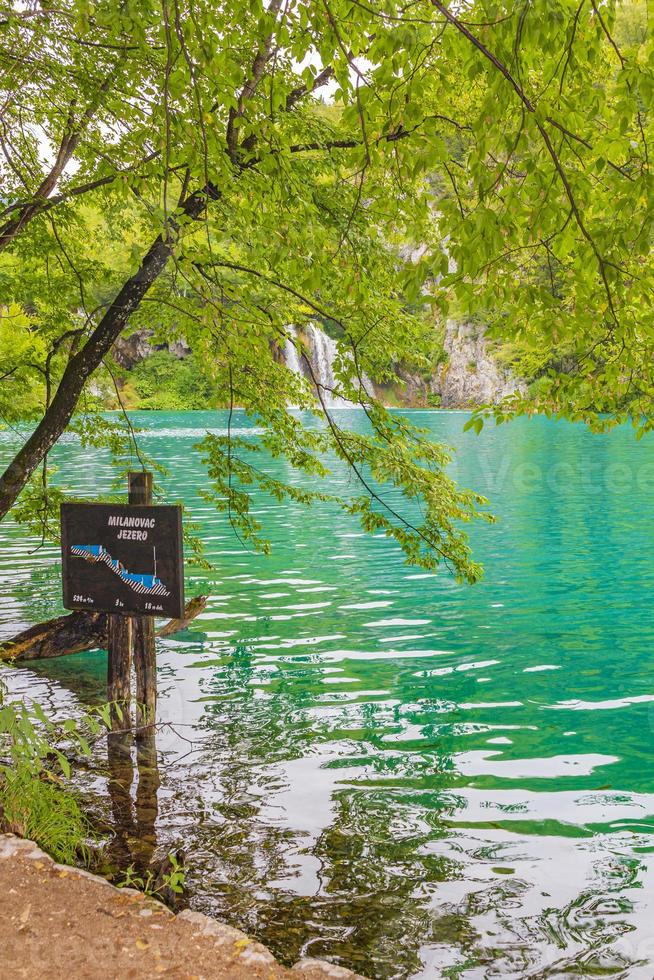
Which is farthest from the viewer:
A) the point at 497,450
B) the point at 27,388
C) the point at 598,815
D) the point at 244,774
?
the point at 497,450

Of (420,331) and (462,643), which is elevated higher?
(420,331)

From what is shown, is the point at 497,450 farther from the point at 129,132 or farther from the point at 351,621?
the point at 129,132

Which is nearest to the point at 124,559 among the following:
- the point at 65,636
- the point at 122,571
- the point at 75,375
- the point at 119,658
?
the point at 122,571

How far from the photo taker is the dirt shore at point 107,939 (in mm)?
3596

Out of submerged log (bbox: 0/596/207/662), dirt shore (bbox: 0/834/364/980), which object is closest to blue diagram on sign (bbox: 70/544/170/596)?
dirt shore (bbox: 0/834/364/980)

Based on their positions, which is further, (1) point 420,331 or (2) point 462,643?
(2) point 462,643

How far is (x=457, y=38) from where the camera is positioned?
423 cm

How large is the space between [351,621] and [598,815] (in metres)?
6.03

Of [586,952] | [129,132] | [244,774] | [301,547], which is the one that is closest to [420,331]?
[129,132]

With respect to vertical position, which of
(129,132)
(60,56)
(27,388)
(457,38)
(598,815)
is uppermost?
(60,56)

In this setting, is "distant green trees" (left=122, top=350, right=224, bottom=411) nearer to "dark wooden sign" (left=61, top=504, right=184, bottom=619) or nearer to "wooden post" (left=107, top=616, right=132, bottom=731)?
"wooden post" (left=107, top=616, right=132, bottom=731)

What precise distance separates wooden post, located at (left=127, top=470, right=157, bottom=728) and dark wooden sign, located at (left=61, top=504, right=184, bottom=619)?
34 centimetres

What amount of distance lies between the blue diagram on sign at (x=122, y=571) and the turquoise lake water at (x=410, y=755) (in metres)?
1.54

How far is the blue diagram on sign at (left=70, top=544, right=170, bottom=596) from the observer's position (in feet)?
19.9
